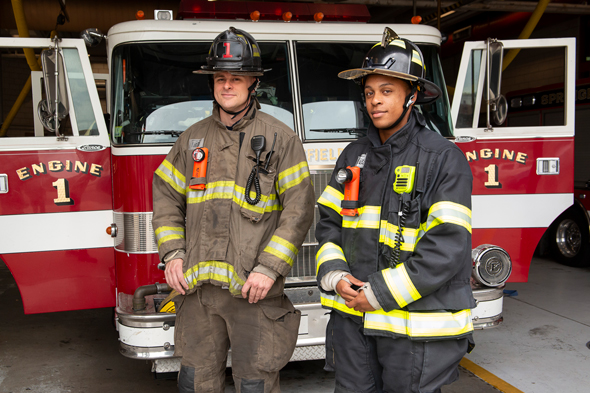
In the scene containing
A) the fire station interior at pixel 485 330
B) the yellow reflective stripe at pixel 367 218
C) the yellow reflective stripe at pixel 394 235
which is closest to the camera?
the yellow reflective stripe at pixel 394 235

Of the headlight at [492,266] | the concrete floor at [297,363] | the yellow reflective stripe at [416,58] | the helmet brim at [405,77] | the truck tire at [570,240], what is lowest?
the concrete floor at [297,363]

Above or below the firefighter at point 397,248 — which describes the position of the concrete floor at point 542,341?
below

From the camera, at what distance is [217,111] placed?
250cm

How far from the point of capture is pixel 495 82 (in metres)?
3.67

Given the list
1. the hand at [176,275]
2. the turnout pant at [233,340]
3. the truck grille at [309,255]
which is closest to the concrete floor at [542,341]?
the truck grille at [309,255]

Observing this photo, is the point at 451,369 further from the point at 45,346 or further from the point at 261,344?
the point at 45,346

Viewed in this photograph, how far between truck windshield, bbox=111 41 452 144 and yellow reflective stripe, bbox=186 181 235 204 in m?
0.98

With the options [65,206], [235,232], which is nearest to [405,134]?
[235,232]

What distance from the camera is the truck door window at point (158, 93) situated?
328 centimetres

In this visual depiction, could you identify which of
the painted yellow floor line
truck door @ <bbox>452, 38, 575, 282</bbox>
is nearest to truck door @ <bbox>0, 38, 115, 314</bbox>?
truck door @ <bbox>452, 38, 575, 282</bbox>

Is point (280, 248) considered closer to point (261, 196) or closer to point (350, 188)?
point (261, 196)

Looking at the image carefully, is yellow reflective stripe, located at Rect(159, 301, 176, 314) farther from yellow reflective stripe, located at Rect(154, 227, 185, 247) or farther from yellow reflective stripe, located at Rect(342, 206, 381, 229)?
yellow reflective stripe, located at Rect(342, 206, 381, 229)

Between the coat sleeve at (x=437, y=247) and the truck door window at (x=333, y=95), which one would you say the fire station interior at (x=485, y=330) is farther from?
the coat sleeve at (x=437, y=247)

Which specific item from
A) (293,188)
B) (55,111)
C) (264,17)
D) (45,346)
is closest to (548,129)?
(264,17)
